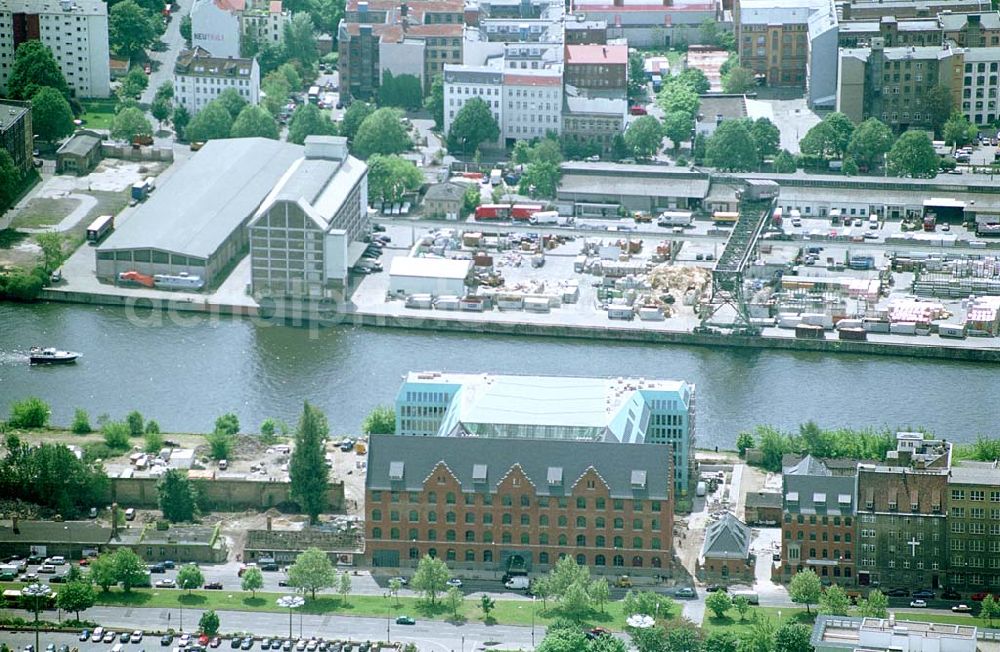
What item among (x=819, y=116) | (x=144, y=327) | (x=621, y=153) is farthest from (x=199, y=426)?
(x=819, y=116)

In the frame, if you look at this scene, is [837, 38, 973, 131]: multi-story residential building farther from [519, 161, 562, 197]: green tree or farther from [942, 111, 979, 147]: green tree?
[519, 161, 562, 197]: green tree

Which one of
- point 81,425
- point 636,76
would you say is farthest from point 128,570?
point 636,76

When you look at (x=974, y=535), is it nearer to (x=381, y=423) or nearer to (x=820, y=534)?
(x=820, y=534)

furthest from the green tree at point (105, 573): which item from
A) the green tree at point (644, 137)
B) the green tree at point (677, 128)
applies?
the green tree at point (677, 128)

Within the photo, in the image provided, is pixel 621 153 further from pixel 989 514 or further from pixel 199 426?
pixel 989 514

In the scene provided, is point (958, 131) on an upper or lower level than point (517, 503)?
upper

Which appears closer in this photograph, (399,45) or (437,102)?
(437,102)
